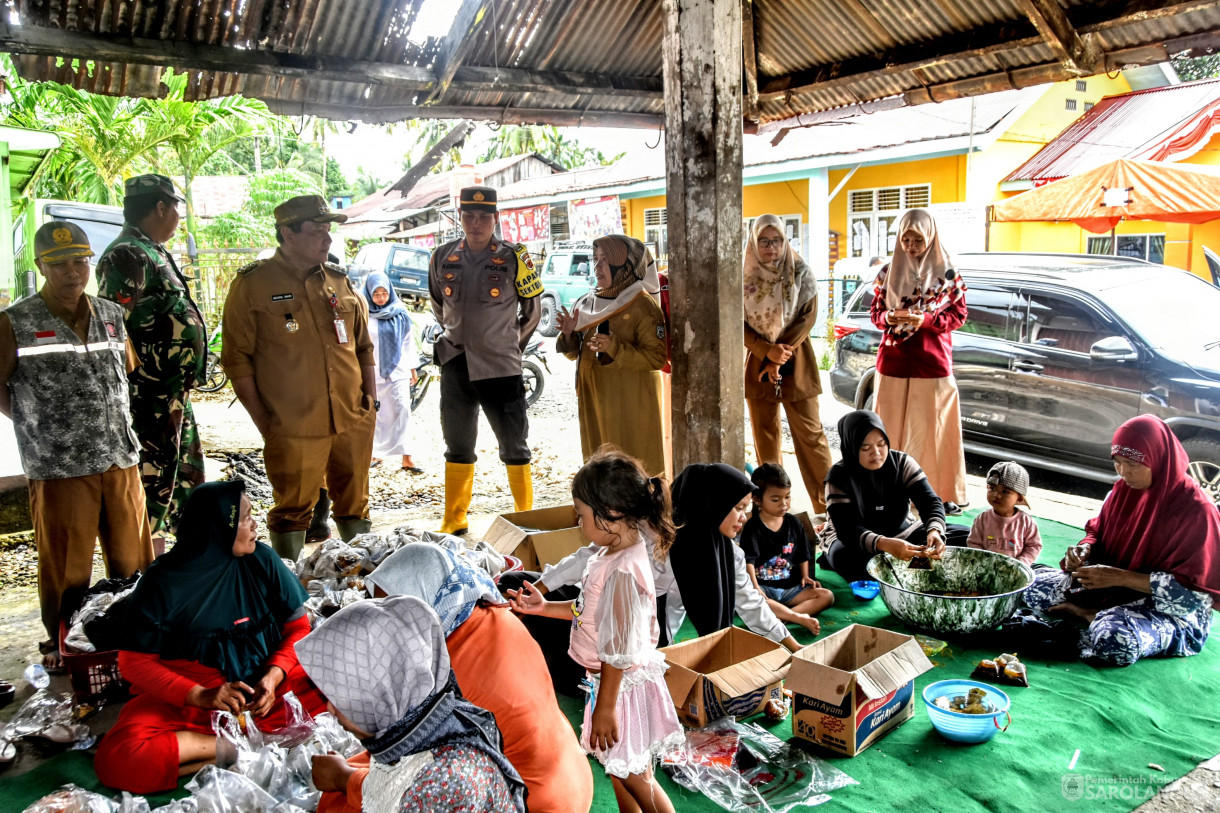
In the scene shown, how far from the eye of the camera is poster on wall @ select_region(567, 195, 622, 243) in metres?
18.8

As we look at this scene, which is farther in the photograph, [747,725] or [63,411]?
[63,411]

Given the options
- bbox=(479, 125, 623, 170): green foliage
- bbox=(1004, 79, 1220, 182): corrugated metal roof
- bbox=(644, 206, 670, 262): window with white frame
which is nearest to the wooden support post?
bbox=(1004, 79, 1220, 182): corrugated metal roof

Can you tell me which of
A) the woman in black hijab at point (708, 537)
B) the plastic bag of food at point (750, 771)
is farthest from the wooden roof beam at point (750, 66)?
the plastic bag of food at point (750, 771)

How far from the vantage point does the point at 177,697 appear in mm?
2867

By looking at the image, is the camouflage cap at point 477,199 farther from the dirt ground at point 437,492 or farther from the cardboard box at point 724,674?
the cardboard box at point 724,674

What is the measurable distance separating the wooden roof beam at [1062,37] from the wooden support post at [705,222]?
1920mm

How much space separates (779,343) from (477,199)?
1.92m

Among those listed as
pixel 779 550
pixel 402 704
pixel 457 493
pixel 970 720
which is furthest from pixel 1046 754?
pixel 457 493

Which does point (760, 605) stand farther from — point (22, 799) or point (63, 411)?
point (63, 411)

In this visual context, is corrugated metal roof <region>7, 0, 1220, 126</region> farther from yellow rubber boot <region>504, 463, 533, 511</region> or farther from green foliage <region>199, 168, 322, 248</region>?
green foliage <region>199, 168, 322, 248</region>

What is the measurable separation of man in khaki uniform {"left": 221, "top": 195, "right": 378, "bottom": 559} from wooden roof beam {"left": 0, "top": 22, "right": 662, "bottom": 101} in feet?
3.25

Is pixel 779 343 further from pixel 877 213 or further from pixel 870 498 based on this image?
pixel 877 213

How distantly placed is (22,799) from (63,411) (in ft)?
4.88

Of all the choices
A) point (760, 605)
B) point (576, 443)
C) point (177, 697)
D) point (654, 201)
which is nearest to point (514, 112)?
point (576, 443)
